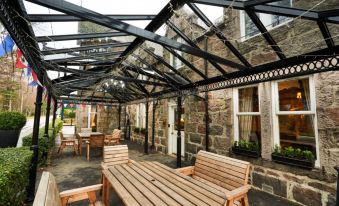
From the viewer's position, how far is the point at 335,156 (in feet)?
A: 9.43

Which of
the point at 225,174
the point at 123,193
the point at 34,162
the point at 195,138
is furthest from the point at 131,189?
the point at 195,138

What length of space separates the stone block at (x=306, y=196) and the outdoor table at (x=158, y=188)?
2.24m

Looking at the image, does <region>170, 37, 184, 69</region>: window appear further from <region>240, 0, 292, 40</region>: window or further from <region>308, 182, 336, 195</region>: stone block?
<region>308, 182, 336, 195</region>: stone block

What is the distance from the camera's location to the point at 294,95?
3.65 metres

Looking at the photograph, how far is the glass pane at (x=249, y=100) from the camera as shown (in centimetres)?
432

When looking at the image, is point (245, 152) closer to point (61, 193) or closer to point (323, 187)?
point (323, 187)

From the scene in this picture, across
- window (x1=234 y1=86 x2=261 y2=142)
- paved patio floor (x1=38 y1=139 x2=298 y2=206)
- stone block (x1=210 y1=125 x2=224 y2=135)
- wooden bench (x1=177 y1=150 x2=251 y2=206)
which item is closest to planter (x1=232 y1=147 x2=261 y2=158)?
window (x1=234 y1=86 x2=261 y2=142)

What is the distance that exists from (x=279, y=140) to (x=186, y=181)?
255cm

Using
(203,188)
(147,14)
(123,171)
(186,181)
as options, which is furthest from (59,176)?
(147,14)

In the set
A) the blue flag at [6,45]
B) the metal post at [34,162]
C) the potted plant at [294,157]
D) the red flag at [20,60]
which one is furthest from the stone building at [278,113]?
the metal post at [34,162]

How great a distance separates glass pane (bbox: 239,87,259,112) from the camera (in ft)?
14.2

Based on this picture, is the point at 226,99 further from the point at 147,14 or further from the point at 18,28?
the point at 18,28

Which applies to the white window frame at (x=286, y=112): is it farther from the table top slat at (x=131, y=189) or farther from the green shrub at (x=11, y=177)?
the green shrub at (x=11, y=177)

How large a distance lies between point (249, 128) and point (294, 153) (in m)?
1.14
